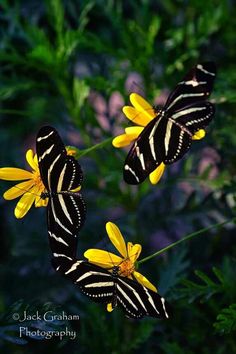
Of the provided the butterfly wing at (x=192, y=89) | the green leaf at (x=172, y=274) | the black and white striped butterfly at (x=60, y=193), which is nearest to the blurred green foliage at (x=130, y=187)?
the green leaf at (x=172, y=274)

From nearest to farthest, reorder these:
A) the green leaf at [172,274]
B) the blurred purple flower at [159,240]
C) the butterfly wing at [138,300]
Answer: the butterfly wing at [138,300]
the green leaf at [172,274]
the blurred purple flower at [159,240]

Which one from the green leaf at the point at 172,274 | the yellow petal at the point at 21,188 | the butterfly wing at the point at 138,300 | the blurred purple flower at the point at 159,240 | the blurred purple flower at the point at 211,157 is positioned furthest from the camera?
the blurred purple flower at the point at 159,240

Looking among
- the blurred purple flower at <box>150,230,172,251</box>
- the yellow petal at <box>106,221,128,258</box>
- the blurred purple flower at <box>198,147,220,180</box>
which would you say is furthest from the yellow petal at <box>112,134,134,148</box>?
the blurred purple flower at <box>150,230,172,251</box>

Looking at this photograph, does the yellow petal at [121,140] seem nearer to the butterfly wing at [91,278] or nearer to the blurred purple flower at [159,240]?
the butterfly wing at [91,278]

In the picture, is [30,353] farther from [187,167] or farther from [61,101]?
[61,101]

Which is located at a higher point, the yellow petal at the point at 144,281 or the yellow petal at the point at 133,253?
the yellow petal at the point at 133,253

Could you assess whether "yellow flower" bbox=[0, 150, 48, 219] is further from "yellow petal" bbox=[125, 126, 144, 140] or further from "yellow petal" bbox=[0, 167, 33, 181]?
"yellow petal" bbox=[125, 126, 144, 140]

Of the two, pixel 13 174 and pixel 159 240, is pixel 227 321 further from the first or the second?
pixel 159 240
